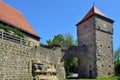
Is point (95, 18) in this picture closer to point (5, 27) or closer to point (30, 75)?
point (5, 27)

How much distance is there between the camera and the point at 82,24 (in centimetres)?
4431

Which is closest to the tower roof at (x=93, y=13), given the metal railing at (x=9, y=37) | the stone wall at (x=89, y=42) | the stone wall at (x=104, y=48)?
the stone wall at (x=89, y=42)

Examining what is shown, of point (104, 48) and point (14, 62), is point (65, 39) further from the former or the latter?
point (14, 62)

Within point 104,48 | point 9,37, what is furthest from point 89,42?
point 9,37

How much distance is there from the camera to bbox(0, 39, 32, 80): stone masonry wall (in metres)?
14.3

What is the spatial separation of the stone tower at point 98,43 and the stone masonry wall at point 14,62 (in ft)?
80.2

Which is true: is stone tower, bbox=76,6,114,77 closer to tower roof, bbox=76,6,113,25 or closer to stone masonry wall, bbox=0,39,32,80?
tower roof, bbox=76,6,113,25

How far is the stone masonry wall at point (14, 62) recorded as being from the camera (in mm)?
14281

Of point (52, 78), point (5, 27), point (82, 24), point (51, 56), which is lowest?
point (52, 78)

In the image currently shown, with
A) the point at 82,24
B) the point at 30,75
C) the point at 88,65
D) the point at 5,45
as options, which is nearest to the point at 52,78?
the point at 30,75

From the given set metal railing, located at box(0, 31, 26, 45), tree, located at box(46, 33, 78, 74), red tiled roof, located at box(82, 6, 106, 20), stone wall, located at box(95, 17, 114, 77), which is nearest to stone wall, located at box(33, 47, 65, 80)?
metal railing, located at box(0, 31, 26, 45)

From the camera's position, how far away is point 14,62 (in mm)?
15406

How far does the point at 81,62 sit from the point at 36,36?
40.6 feet

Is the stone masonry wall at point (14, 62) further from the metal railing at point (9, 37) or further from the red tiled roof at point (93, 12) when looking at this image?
the red tiled roof at point (93, 12)
